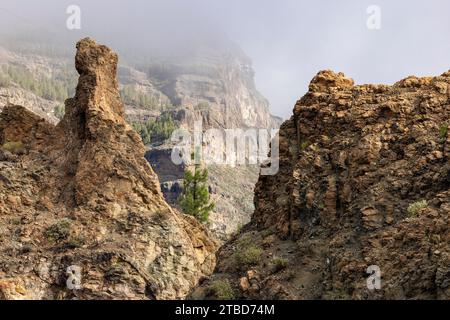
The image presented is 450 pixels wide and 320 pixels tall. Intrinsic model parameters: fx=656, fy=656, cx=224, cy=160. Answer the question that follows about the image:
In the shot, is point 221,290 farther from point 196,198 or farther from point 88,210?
point 196,198

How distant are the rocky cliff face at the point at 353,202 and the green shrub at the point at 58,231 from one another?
11.5 metres

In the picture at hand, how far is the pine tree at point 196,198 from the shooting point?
66.2 meters

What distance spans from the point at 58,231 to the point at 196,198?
36593 millimetres

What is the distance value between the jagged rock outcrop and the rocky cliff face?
987 centimetres

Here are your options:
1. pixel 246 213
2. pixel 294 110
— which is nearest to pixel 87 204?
pixel 294 110

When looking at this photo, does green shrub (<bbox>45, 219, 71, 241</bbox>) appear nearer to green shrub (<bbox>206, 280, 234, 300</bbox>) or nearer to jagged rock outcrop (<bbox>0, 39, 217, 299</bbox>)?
jagged rock outcrop (<bbox>0, 39, 217, 299</bbox>)

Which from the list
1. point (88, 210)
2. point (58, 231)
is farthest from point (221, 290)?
point (88, 210)

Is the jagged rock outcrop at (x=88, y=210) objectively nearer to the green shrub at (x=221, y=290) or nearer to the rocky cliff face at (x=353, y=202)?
the rocky cliff face at (x=353, y=202)

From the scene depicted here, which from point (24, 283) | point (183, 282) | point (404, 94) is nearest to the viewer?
point (404, 94)

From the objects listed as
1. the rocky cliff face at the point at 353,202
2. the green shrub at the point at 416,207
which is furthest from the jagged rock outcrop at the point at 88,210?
the green shrub at the point at 416,207
